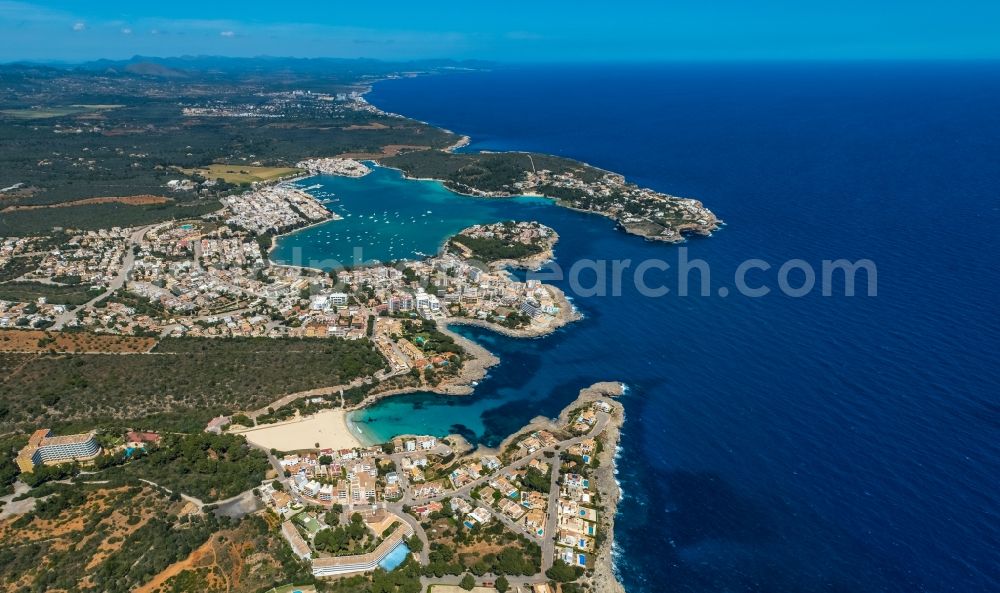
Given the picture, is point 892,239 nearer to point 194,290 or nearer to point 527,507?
point 527,507

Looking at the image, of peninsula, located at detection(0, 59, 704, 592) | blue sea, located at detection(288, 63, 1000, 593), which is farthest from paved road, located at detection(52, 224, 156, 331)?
blue sea, located at detection(288, 63, 1000, 593)

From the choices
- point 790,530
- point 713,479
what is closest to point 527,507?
point 713,479

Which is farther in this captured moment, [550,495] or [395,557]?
[550,495]

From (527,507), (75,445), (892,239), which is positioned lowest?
(527,507)

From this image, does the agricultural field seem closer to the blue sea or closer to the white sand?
the blue sea

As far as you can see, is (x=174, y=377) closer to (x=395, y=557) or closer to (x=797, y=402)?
(x=395, y=557)

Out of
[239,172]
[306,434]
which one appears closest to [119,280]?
[306,434]
